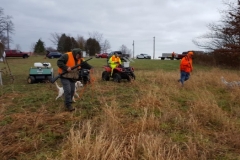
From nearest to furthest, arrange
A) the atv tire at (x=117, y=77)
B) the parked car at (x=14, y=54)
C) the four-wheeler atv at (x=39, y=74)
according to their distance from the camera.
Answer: the atv tire at (x=117, y=77) < the four-wheeler atv at (x=39, y=74) < the parked car at (x=14, y=54)

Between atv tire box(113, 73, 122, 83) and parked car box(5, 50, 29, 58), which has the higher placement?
parked car box(5, 50, 29, 58)

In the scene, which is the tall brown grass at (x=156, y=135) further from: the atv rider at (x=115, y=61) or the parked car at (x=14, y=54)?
the parked car at (x=14, y=54)

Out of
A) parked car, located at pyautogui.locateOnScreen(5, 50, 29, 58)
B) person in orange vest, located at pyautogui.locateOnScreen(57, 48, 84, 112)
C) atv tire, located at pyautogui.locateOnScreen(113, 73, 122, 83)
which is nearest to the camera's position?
person in orange vest, located at pyautogui.locateOnScreen(57, 48, 84, 112)

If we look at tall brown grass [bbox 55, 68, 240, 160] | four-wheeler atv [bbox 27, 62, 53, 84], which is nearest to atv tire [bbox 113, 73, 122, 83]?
four-wheeler atv [bbox 27, 62, 53, 84]

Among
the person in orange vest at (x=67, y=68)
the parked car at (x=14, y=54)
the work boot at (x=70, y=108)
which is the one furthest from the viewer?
the parked car at (x=14, y=54)

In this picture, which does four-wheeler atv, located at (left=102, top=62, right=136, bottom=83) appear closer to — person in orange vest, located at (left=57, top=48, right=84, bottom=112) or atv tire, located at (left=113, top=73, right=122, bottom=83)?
atv tire, located at (left=113, top=73, right=122, bottom=83)

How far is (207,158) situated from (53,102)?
4673mm

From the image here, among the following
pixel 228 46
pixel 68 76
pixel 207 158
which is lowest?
pixel 207 158

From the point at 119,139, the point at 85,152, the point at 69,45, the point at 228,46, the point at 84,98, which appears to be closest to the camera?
the point at 85,152

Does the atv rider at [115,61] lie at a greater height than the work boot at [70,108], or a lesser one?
greater

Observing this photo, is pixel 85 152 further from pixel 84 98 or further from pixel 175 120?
pixel 84 98

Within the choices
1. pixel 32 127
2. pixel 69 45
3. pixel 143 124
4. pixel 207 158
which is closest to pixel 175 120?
pixel 143 124

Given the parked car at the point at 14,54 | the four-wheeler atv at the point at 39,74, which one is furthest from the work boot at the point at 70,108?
the parked car at the point at 14,54

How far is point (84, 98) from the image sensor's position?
7344 millimetres
